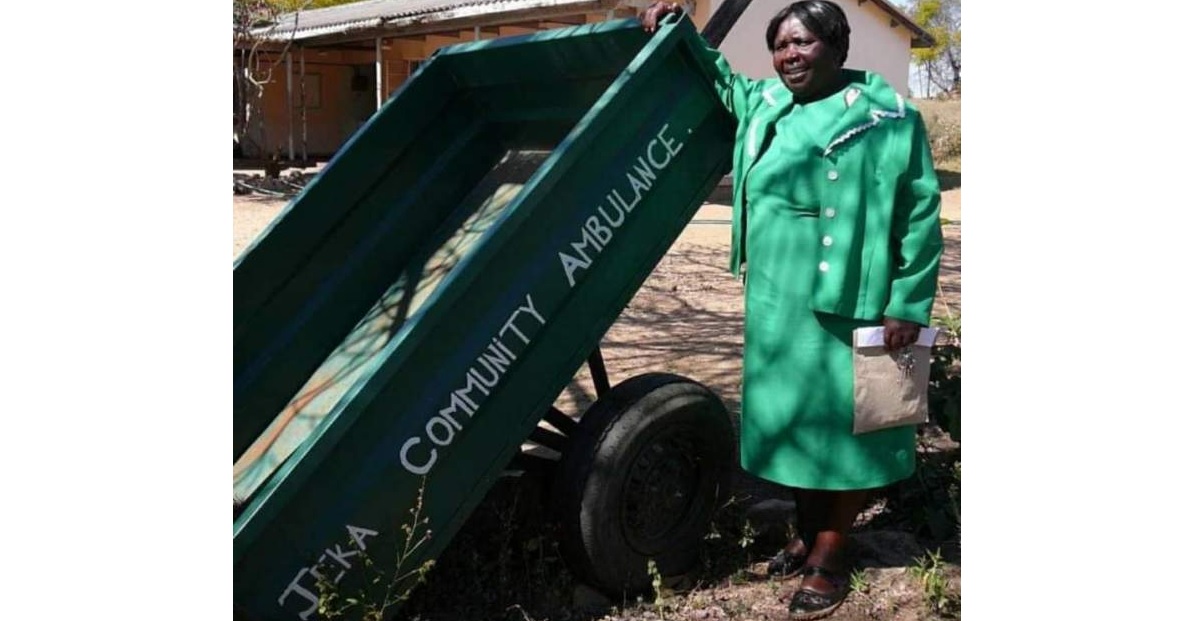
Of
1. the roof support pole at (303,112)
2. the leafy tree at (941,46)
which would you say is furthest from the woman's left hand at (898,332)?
the leafy tree at (941,46)

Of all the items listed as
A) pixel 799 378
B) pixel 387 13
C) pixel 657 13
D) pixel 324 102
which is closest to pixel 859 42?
pixel 387 13

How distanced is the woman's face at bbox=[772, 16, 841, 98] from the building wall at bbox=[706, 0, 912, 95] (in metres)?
14.7

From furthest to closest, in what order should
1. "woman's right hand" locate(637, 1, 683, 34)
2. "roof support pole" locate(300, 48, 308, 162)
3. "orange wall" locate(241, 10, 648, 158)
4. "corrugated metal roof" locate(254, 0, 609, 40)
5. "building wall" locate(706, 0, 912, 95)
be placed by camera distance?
"orange wall" locate(241, 10, 648, 158) < "roof support pole" locate(300, 48, 308, 162) < "building wall" locate(706, 0, 912, 95) < "corrugated metal roof" locate(254, 0, 609, 40) < "woman's right hand" locate(637, 1, 683, 34)

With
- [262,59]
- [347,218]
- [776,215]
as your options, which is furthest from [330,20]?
[776,215]

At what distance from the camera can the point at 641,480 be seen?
11.5 ft

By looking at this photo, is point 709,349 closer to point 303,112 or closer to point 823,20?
point 823,20

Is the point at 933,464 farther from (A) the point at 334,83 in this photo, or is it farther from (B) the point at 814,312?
(A) the point at 334,83

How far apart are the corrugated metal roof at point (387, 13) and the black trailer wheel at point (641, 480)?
40.9ft

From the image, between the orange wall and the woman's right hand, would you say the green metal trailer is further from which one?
the orange wall

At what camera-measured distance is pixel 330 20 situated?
2234cm

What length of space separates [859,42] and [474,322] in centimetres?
2035

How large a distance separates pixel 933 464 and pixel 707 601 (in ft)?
4.17

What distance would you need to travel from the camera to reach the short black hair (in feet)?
10.3

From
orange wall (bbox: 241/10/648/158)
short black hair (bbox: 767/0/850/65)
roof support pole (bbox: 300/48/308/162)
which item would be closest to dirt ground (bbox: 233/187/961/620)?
short black hair (bbox: 767/0/850/65)
